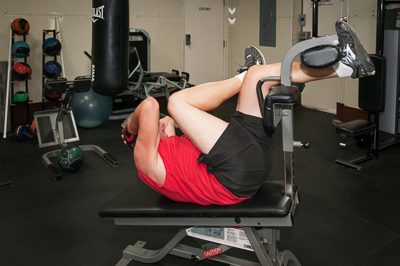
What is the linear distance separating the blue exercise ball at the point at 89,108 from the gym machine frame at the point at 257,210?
2964mm

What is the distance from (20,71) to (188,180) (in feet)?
11.7

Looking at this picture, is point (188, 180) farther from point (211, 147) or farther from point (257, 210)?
point (257, 210)

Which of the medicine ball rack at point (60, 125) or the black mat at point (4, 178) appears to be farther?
the medicine ball rack at point (60, 125)

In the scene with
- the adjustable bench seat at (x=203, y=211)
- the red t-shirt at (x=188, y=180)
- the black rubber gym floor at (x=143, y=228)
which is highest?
the red t-shirt at (x=188, y=180)

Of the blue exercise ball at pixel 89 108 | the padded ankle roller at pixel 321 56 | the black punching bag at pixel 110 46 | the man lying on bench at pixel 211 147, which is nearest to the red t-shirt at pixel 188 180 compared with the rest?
the man lying on bench at pixel 211 147

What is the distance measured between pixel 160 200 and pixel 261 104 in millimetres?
698

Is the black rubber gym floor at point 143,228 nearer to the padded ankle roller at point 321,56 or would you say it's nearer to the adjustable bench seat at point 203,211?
the adjustable bench seat at point 203,211

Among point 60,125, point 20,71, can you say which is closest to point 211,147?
point 60,125

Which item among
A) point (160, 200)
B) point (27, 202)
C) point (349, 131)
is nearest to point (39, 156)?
point (27, 202)

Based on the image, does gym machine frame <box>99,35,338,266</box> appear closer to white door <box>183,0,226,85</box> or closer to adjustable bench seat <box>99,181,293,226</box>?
adjustable bench seat <box>99,181,293,226</box>

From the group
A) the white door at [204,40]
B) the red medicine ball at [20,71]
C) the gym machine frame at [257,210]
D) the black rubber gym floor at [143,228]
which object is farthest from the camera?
the white door at [204,40]

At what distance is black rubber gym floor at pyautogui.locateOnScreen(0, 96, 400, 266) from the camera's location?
7.59 ft

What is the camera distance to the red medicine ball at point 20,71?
473 centimetres

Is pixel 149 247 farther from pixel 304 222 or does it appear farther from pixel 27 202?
pixel 27 202
